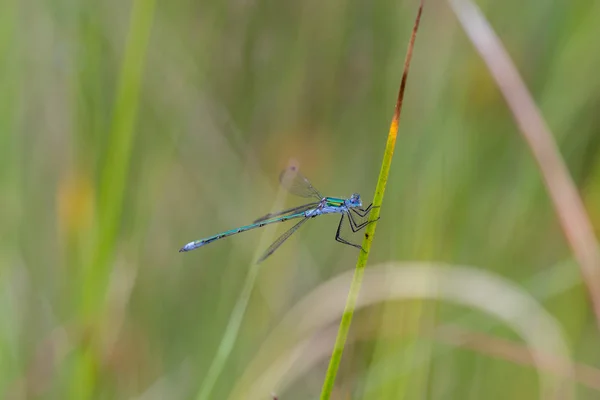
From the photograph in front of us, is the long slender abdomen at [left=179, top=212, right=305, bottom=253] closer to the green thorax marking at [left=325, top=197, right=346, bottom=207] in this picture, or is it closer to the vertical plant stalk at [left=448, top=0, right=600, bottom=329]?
the green thorax marking at [left=325, top=197, right=346, bottom=207]

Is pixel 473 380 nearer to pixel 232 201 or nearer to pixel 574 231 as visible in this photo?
pixel 574 231

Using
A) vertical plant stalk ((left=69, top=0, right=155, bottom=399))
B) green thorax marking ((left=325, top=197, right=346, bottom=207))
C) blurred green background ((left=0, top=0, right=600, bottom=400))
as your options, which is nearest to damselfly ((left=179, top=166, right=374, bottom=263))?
green thorax marking ((left=325, top=197, right=346, bottom=207))

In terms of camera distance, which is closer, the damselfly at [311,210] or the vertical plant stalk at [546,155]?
the vertical plant stalk at [546,155]

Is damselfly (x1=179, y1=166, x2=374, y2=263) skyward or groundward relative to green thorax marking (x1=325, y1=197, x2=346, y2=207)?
groundward

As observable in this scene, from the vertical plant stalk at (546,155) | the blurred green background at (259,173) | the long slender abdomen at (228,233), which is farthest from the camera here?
the long slender abdomen at (228,233)

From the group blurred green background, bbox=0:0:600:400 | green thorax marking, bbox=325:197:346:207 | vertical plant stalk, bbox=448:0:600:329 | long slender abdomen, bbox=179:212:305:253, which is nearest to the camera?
vertical plant stalk, bbox=448:0:600:329

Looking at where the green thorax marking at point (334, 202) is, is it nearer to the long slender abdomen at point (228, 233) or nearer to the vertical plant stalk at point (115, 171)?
the long slender abdomen at point (228, 233)

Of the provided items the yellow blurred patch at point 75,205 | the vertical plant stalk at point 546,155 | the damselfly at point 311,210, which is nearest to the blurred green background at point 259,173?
the yellow blurred patch at point 75,205

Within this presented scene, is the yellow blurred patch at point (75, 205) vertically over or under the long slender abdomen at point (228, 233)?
under
